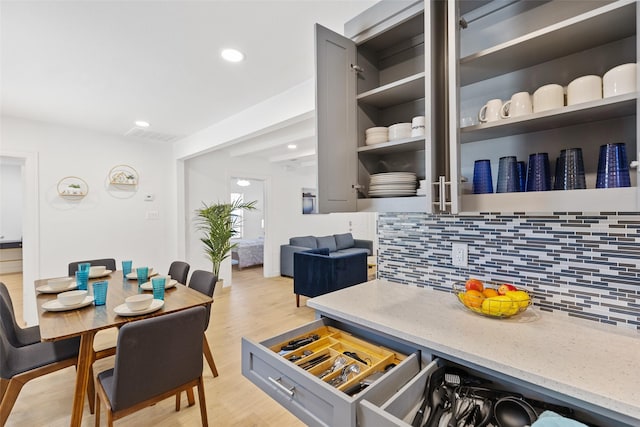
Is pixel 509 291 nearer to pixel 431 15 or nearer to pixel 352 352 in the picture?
pixel 352 352

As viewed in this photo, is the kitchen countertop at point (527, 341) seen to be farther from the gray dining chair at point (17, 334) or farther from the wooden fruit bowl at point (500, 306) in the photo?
the gray dining chair at point (17, 334)

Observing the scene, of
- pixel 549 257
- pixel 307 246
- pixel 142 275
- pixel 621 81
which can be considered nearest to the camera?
pixel 621 81

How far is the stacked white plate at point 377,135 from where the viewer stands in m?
1.52

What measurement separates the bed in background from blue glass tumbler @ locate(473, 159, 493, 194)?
19.0 ft

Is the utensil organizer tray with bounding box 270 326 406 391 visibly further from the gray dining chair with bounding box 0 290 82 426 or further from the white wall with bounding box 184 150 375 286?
the white wall with bounding box 184 150 375 286

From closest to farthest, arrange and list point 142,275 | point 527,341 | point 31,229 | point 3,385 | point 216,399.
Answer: point 527,341 < point 3,385 < point 216,399 < point 142,275 < point 31,229

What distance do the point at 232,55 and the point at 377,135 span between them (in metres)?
1.25

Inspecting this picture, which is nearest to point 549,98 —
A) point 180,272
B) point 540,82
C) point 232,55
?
point 540,82

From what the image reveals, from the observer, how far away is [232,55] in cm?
204

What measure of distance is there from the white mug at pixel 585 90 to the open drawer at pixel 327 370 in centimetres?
107

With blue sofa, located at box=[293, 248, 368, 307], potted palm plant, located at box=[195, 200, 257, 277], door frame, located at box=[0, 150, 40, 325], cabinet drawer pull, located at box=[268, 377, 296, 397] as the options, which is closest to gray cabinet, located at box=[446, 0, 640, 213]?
cabinet drawer pull, located at box=[268, 377, 296, 397]

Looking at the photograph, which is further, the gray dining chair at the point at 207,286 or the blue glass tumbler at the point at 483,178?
the gray dining chair at the point at 207,286

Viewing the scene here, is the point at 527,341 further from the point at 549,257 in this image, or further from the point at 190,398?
the point at 190,398

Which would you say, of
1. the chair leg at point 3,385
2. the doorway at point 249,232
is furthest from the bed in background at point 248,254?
the chair leg at point 3,385
